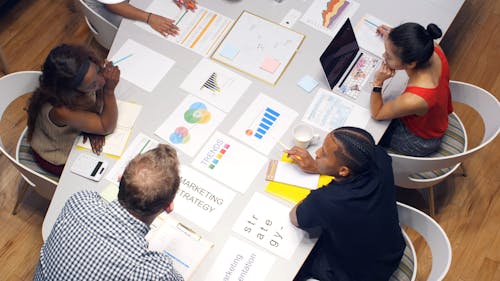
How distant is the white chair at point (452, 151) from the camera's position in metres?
2.37

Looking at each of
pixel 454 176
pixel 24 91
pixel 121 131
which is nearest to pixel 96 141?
pixel 121 131

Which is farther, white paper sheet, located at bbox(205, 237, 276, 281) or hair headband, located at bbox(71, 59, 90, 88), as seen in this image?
hair headband, located at bbox(71, 59, 90, 88)

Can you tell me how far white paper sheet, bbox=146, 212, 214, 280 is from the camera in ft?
6.56

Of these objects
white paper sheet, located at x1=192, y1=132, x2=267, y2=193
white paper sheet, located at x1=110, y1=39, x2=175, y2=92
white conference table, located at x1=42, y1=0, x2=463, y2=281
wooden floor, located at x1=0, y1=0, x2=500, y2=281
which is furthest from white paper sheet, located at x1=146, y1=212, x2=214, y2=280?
wooden floor, located at x1=0, y1=0, x2=500, y2=281

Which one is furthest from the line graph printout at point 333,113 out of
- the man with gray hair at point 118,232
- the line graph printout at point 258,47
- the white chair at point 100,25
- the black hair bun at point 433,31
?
the white chair at point 100,25

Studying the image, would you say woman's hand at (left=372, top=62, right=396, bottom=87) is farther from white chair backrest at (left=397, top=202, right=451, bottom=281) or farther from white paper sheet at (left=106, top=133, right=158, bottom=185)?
white paper sheet at (left=106, top=133, right=158, bottom=185)

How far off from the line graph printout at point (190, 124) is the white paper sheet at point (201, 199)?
134 millimetres

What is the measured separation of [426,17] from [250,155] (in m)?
1.30

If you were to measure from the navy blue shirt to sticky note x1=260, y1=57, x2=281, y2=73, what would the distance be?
718mm

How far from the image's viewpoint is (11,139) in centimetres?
318

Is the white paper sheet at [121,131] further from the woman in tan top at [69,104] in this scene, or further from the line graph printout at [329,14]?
the line graph printout at [329,14]

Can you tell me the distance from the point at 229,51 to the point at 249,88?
0.25m

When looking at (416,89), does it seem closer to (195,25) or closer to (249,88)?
(249,88)

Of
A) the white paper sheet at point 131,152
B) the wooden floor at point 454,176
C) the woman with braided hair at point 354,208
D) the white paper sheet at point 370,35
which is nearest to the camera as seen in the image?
the woman with braided hair at point 354,208
